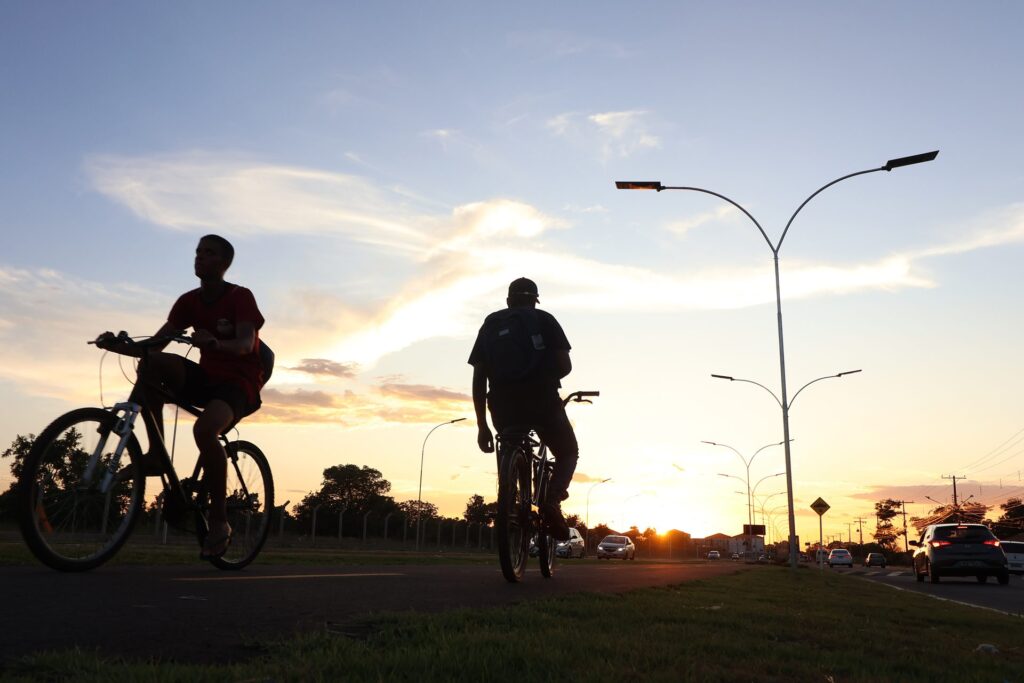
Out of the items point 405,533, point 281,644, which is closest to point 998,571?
point 281,644

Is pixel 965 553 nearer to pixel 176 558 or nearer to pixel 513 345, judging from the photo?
pixel 176 558

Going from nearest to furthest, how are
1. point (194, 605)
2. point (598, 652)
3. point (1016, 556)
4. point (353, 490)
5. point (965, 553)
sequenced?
1. point (598, 652)
2. point (194, 605)
3. point (965, 553)
4. point (1016, 556)
5. point (353, 490)

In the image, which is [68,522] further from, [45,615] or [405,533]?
[405,533]

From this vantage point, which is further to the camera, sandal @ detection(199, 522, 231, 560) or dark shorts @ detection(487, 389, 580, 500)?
dark shorts @ detection(487, 389, 580, 500)

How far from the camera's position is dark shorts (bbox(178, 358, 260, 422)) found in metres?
5.62

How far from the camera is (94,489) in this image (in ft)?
17.5

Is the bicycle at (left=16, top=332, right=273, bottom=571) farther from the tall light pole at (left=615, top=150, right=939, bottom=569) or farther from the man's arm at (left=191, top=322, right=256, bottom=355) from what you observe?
the tall light pole at (left=615, top=150, right=939, bottom=569)

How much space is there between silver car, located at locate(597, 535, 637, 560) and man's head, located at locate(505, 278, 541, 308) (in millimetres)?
47455

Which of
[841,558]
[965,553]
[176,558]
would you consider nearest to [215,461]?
[176,558]

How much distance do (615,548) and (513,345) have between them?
48.9m

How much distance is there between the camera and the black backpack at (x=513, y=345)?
6633 millimetres

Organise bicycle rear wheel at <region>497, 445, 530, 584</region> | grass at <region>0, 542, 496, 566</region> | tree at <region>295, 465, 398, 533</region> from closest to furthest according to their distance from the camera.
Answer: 1. bicycle rear wheel at <region>497, 445, 530, 584</region>
2. grass at <region>0, 542, 496, 566</region>
3. tree at <region>295, 465, 398, 533</region>

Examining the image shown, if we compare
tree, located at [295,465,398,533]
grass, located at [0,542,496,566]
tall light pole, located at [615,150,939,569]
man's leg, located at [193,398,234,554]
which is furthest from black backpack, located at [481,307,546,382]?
tree, located at [295,465,398,533]

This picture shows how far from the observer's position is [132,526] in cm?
559
